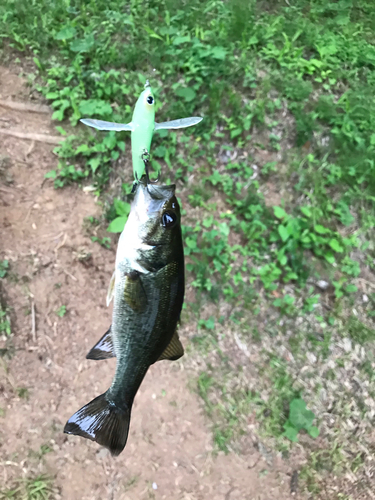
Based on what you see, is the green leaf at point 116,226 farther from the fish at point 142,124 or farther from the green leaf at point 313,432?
the green leaf at point 313,432

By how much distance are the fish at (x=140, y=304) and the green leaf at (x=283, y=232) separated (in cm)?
272

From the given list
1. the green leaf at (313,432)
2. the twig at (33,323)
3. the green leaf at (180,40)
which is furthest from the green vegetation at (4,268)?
the green leaf at (313,432)

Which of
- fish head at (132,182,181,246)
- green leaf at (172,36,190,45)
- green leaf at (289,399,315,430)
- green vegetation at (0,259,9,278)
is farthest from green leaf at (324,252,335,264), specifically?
green vegetation at (0,259,9,278)

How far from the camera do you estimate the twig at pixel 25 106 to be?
4098 millimetres

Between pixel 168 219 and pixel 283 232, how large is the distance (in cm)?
292

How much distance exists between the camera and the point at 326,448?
3.91 metres

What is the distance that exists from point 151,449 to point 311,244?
9.47 ft

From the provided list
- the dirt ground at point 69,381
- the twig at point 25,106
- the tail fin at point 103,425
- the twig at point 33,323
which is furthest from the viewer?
the twig at point 25,106

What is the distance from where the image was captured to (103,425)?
178 cm

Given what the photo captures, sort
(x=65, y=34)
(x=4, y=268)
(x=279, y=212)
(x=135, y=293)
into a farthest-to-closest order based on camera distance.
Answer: (x=279, y=212) → (x=65, y=34) → (x=4, y=268) → (x=135, y=293)

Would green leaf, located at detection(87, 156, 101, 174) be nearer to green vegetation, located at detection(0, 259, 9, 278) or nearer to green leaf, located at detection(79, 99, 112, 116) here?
green leaf, located at detection(79, 99, 112, 116)

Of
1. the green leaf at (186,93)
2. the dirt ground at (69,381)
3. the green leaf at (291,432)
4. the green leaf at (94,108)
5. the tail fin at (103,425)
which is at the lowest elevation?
the green leaf at (291,432)

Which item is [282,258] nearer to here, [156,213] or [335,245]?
[335,245]

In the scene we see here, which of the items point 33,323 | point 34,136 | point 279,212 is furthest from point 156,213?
point 34,136
